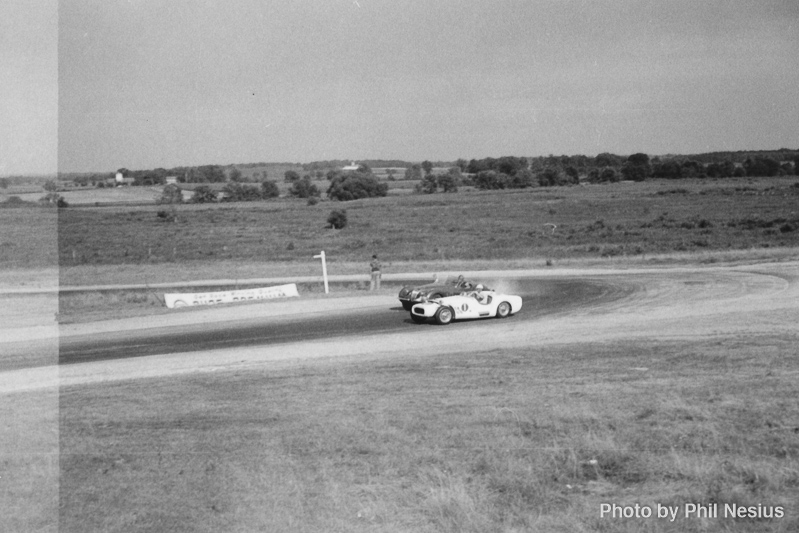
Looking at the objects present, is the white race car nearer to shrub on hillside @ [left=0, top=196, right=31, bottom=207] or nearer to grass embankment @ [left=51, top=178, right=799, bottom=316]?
grass embankment @ [left=51, top=178, right=799, bottom=316]

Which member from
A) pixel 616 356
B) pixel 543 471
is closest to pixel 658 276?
pixel 616 356

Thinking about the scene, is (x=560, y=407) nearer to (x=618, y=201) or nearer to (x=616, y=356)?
(x=616, y=356)

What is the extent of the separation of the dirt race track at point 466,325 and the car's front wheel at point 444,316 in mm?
470

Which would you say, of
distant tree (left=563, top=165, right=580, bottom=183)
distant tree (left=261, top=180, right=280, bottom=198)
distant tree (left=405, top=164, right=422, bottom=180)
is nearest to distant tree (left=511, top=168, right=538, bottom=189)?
distant tree (left=563, top=165, right=580, bottom=183)

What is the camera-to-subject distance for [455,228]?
78938mm

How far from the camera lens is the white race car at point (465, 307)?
2461cm

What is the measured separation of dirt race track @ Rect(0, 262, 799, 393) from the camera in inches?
772

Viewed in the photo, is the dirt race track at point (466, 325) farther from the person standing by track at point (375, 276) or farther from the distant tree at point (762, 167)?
the distant tree at point (762, 167)

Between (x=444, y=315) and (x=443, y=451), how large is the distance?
50.2ft

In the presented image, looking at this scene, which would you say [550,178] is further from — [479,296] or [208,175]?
[479,296]

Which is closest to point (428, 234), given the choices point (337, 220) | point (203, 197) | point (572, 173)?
point (337, 220)

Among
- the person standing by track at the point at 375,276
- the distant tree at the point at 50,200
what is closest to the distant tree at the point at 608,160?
the distant tree at the point at 50,200

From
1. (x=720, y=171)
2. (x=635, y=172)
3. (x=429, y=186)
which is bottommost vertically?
(x=429, y=186)

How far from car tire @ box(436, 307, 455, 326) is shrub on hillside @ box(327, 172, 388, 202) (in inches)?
3765
